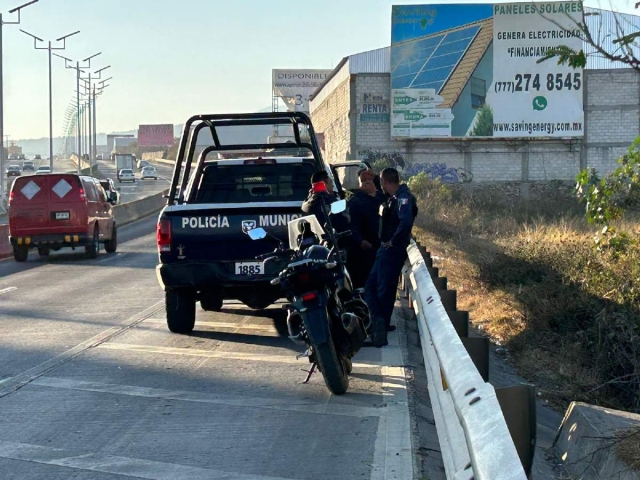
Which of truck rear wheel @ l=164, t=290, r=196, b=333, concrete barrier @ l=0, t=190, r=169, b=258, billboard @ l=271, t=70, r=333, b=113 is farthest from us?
billboard @ l=271, t=70, r=333, b=113

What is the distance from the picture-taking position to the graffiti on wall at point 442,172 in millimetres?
44812

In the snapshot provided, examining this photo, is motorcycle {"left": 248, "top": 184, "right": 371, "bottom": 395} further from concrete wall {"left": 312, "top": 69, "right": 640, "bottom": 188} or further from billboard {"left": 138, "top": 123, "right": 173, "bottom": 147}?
billboard {"left": 138, "top": 123, "right": 173, "bottom": 147}

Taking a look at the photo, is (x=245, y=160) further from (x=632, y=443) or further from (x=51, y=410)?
(x=632, y=443)

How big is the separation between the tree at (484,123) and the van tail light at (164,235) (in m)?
34.5

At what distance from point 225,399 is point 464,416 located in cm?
384

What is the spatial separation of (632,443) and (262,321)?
22.5 ft

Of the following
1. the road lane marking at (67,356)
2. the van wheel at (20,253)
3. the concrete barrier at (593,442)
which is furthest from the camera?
the van wheel at (20,253)

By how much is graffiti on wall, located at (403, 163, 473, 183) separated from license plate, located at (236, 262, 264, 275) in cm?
3484

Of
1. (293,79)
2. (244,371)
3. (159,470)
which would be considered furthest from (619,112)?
(293,79)

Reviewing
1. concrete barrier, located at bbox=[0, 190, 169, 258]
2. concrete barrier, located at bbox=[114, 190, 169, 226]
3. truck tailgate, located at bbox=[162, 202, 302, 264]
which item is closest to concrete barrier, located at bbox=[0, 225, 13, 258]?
concrete barrier, located at bbox=[0, 190, 169, 258]

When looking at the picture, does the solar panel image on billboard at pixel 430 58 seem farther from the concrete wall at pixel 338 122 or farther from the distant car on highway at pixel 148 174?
the distant car on highway at pixel 148 174

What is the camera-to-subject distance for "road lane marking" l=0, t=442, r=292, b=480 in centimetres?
576

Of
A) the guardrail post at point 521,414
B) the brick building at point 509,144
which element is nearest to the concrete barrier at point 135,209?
the brick building at point 509,144

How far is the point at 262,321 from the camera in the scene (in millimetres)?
12266
